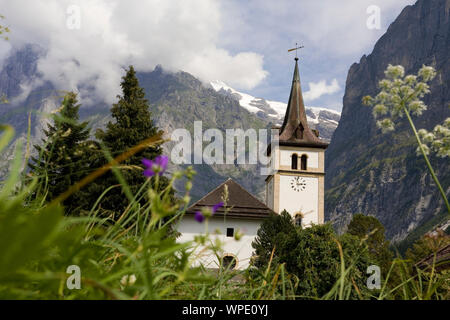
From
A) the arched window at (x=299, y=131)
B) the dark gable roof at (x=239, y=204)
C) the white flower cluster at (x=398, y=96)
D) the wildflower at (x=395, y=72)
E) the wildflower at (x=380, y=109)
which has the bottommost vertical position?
the wildflower at (x=380, y=109)

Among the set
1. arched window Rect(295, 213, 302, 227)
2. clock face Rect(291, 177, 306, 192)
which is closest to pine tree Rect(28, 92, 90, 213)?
arched window Rect(295, 213, 302, 227)

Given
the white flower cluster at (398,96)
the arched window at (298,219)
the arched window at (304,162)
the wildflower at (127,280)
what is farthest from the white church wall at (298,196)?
the wildflower at (127,280)

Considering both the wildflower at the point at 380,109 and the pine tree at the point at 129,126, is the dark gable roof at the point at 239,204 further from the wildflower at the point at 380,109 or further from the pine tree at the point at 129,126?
the wildflower at the point at 380,109

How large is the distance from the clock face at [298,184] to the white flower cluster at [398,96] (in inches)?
1564

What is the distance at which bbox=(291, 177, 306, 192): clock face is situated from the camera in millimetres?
41812

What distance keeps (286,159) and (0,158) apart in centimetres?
4152

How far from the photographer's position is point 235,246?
31.3m

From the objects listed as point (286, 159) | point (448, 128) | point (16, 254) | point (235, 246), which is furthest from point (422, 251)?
point (16, 254)

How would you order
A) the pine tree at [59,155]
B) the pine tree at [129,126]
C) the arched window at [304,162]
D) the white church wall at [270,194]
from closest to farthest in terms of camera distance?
the pine tree at [59,155]
the pine tree at [129,126]
the arched window at [304,162]
the white church wall at [270,194]

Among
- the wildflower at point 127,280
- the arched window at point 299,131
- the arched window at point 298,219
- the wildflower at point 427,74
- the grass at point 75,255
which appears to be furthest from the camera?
the arched window at point 299,131

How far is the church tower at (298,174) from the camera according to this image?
4125 centimetres

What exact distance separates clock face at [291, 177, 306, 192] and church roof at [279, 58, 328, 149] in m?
4.03

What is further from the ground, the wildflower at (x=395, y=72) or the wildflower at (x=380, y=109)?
the wildflower at (x=395, y=72)
